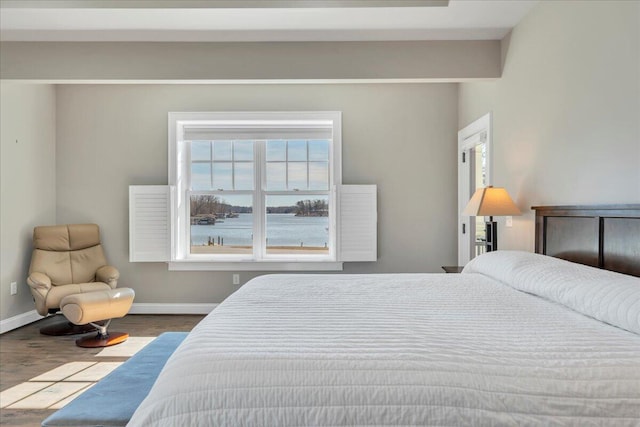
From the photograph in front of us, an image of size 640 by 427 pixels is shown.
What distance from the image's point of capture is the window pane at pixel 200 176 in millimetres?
4516

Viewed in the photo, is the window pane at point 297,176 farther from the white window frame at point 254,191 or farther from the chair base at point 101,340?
the chair base at point 101,340

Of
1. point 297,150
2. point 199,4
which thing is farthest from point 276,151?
point 199,4

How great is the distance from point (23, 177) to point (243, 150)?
6.93 ft

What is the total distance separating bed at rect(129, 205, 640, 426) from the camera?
100 centimetres

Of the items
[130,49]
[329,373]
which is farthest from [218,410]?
[130,49]

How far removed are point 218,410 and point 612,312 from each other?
4.06 feet

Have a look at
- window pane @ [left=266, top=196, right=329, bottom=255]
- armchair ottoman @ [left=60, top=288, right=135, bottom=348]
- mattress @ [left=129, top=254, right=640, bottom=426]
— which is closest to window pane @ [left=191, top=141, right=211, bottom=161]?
window pane @ [left=266, top=196, right=329, bottom=255]

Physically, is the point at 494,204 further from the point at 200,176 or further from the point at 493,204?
the point at 200,176

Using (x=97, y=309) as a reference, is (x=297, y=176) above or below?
above

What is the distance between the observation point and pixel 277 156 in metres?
4.49

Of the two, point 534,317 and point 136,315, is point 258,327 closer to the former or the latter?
point 534,317

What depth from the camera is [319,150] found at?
4.48 metres

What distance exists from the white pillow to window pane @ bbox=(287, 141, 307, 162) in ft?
8.46

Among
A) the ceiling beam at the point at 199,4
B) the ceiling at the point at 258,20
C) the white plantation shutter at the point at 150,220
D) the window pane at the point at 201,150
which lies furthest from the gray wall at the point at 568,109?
the white plantation shutter at the point at 150,220
